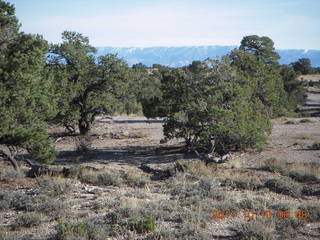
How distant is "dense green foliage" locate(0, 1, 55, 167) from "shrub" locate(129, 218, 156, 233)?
19.4 ft

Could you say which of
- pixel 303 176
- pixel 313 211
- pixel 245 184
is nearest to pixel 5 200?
pixel 245 184

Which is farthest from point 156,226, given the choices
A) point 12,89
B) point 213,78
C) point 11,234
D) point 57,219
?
point 213,78

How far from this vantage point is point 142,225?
632 centimetres

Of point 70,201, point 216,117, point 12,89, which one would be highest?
point 12,89

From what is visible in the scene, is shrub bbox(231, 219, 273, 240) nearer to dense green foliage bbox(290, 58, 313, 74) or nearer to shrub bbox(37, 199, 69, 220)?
shrub bbox(37, 199, 69, 220)

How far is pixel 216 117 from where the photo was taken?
13.1m

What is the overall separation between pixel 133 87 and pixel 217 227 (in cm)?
1622

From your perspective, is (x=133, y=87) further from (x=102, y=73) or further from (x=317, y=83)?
(x=317, y=83)

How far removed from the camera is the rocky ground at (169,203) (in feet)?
20.6

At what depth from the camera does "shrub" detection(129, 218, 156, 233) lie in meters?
6.30

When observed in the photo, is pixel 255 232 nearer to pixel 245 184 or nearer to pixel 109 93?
pixel 245 184

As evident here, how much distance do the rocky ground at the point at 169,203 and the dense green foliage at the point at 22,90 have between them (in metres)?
1.51

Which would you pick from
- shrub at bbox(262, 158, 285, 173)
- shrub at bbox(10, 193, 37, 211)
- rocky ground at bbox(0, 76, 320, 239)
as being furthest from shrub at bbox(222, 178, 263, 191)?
shrub at bbox(10, 193, 37, 211)

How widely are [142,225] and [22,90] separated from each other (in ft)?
21.5
